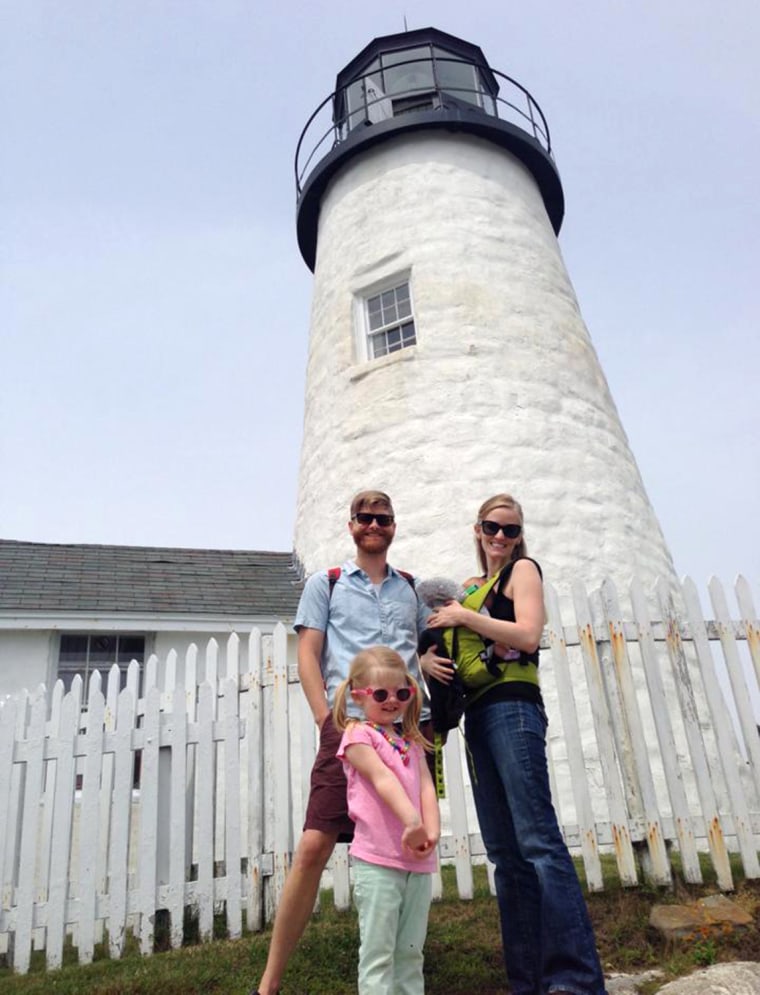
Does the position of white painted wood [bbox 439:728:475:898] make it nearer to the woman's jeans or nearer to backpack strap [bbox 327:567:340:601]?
the woman's jeans

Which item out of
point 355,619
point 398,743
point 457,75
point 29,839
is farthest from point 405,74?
point 398,743

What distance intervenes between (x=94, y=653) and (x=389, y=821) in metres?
6.72

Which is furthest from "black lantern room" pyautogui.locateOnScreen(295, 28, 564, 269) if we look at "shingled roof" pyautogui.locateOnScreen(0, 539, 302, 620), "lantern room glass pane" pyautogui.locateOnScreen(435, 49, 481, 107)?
"shingled roof" pyautogui.locateOnScreen(0, 539, 302, 620)

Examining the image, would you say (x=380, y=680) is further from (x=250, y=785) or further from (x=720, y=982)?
(x=250, y=785)

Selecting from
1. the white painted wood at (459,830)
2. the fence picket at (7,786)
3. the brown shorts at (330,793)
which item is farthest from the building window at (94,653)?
the brown shorts at (330,793)

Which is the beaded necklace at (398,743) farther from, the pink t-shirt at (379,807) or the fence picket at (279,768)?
the fence picket at (279,768)

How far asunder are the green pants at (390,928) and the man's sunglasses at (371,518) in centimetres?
140

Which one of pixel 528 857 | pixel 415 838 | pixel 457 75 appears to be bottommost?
pixel 528 857

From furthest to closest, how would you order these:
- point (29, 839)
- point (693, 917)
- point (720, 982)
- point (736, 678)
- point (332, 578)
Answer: point (736, 678), point (29, 839), point (693, 917), point (332, 578), point (720, 982)

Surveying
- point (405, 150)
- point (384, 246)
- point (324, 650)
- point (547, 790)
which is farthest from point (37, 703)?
point (405, 150)

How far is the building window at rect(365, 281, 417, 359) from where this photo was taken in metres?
9.23

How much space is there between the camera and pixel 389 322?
9430mm

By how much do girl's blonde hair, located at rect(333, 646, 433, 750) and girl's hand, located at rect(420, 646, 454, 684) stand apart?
18 cm

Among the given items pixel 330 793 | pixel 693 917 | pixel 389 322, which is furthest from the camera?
pixel 389 322
